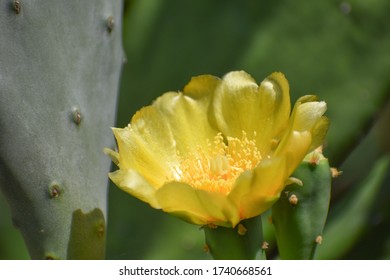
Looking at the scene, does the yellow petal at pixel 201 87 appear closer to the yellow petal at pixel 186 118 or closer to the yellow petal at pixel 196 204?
the yellow petal at pixel 186 118

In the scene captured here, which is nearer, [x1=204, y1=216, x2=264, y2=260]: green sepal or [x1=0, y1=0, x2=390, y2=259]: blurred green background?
[x1=204, y1=216, x2=264, y2=260]: green sepal

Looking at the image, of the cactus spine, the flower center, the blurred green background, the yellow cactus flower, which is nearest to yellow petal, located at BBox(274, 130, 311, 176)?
the yellow cactus flower

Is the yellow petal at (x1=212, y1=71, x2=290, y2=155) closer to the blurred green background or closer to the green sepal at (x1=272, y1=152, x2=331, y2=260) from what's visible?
the green sepal at (x1=272, y1=152, x2=331, y2=260)

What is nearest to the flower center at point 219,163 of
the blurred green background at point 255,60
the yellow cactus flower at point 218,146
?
the yellow cactus flower at point 218,146

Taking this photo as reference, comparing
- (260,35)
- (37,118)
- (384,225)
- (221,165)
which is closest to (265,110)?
(221,165)

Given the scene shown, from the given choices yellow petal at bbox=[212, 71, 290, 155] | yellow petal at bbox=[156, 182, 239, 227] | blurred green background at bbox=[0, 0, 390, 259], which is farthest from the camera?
blurred green background at bbox=[0, 0, 390, 259]

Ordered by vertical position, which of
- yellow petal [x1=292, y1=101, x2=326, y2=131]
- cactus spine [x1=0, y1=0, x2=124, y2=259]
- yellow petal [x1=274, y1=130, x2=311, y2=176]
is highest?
yellow petal [x1=292, y1=101, x2=326, y2=131]

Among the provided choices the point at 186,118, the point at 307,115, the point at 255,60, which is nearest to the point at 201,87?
the point at 186,118
